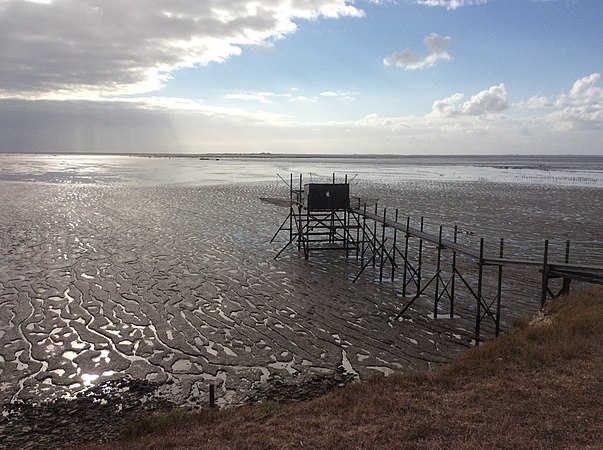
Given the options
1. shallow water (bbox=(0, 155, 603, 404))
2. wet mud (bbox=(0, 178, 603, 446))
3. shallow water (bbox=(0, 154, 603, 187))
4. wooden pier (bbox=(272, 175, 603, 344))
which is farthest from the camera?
shallow water (bbox=(0, 154, 603, 187))

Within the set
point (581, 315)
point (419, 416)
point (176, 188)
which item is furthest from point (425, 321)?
point (176, 188)

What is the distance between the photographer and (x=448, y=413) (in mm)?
7793

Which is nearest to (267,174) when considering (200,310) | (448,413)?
(200,310)

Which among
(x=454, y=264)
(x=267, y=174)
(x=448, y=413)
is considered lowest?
(x=448, y=413)

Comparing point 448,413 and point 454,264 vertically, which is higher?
point 454,264

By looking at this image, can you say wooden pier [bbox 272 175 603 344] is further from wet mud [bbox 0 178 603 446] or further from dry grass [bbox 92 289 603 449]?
dry grass [bbox 92 289 603 449]

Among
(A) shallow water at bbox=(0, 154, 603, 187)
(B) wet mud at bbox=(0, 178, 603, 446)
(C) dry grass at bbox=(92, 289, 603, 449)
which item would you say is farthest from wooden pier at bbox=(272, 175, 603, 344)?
(A) shallow water at bbox=(0, 154, 603, 187)

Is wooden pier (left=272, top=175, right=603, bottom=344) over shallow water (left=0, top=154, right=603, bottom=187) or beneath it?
beneath

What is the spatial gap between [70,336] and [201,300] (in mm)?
4271

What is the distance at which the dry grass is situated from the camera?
7027 mm

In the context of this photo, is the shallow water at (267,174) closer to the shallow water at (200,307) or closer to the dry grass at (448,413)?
the shallow water at (200,307)

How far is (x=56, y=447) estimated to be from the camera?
777 cm

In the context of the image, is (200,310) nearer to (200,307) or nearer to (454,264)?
(200,307)

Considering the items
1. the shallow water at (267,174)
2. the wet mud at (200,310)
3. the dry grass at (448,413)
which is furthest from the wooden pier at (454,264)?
the shallow water at (267,174)
